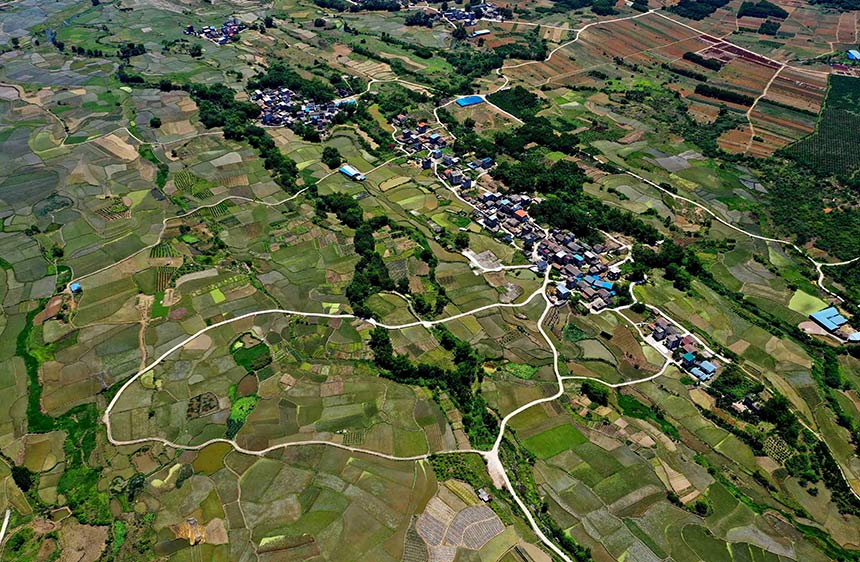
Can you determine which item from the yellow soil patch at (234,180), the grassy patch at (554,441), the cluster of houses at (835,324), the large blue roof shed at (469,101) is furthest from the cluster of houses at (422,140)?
the cluster of houses at (835,324)

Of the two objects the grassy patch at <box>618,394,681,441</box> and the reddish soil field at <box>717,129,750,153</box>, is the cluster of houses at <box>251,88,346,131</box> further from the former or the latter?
the reddish soil field at <box>717,129,750,153</box>

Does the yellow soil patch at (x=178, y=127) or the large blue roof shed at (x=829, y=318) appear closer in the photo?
the large blue roof shed at (x=829, y=318)

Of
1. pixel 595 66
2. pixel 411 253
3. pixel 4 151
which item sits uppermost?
pixel 595 66

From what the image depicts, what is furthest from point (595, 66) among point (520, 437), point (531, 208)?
point (520, 437)

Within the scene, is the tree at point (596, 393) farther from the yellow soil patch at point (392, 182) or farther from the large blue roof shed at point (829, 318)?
the yellow soil patch at point (392, 182)

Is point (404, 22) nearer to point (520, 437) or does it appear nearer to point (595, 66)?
point (595, 66)

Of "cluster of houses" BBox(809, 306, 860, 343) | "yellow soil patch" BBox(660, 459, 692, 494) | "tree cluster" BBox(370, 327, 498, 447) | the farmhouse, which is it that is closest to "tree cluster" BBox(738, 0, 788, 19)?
"cluster of houses" BBox(809, 306, 860, 343)
